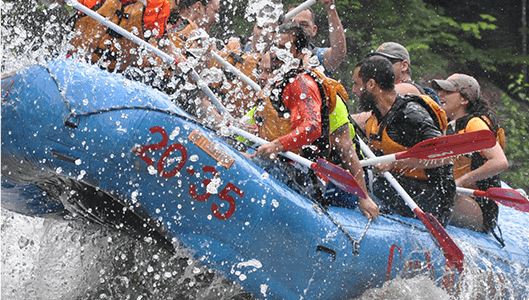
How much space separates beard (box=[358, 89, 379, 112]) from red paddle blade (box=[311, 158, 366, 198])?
2.38ft

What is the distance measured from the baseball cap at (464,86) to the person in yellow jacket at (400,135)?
75cm

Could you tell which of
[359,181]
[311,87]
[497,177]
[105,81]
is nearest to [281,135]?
[311,87]

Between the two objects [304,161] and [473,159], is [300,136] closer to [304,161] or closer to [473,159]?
[304,161]

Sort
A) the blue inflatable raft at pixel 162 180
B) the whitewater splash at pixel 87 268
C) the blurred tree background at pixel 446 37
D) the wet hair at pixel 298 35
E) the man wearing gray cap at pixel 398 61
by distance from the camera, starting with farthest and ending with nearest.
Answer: the blurred tree background at pixel 446 37 < the man wearing gray cap at pixel 398 61 < the whitewater splash at pixel 87 268 < the wet hair at pixel 298 35 < the blue inflatable raft at pixel 162 180

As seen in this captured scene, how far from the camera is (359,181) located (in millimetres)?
3094

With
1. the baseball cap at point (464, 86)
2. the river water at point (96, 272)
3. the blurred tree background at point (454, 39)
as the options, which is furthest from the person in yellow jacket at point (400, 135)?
the blurred tree background at point (454, 39)

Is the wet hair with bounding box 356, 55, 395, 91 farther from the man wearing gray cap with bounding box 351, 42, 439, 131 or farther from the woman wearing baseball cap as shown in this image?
the woman wearing baseball cap

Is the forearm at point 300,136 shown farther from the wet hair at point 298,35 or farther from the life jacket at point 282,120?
the wet hair at point 298,35

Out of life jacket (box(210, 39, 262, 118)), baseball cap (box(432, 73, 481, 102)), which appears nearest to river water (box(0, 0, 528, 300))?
life jacket (box(210, 39, 262, 118))

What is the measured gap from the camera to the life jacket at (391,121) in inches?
133

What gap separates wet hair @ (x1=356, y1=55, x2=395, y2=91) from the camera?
129 inches

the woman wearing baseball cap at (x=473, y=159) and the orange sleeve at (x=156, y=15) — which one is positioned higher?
the orange sleeve at (x=156, y=15)

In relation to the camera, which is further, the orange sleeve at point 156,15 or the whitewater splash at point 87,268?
the whitewater splash at point 87,268

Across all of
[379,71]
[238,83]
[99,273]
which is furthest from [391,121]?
[99,273]
